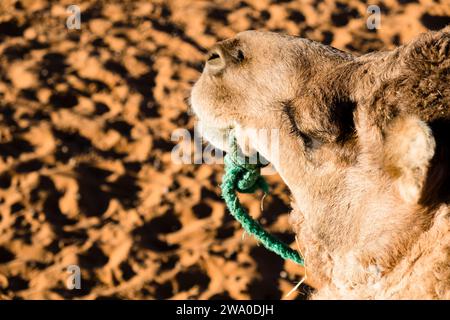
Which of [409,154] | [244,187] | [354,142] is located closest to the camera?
[409,154]

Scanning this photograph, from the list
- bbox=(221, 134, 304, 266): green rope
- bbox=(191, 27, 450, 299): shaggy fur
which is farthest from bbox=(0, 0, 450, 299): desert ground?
bbox=(191, 27, 450, 299): shaggy fur

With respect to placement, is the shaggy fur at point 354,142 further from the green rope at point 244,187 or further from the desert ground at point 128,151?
the desert ground at point 128,151

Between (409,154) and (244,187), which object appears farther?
(244,187)

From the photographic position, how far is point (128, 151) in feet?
20.3

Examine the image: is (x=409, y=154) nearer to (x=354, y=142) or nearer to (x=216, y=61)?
(x=354, y=142)

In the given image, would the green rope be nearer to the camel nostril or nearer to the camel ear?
the camel nostril

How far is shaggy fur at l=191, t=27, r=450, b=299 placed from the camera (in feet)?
5.99

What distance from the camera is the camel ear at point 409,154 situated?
169cm

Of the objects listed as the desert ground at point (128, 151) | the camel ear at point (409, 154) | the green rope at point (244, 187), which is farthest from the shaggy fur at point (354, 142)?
the desert ground at point (128, 151)

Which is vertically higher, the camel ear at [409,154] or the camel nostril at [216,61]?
the camel nostril at [216,61]

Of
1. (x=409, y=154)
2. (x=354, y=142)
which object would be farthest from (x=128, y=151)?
(x=409, y=154)

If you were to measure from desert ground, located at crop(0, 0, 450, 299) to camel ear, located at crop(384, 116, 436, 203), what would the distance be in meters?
2.71

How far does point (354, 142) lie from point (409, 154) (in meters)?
0.34

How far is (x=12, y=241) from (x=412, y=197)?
4.09 metres
